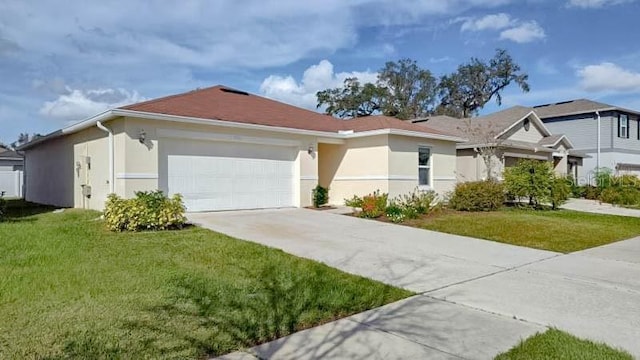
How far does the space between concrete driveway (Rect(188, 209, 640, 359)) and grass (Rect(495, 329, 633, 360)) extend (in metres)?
0.14

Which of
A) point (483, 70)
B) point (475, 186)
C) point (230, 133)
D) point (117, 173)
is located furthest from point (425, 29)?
point (483, 70)

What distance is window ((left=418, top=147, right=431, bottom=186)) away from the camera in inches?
684

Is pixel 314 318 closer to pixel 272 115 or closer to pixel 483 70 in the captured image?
pixel 272 115

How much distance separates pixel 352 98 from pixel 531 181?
28263 millimetres

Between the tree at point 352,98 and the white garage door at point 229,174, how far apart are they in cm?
2882

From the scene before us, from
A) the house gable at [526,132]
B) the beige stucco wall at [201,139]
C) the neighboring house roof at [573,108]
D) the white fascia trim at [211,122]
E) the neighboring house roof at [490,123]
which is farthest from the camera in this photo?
the neighboring house roof at [573,108]

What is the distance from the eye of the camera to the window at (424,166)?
1738 centimetres

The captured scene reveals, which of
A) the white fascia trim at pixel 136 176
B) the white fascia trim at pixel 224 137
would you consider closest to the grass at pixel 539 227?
the white fascia trim at pixel 224 137

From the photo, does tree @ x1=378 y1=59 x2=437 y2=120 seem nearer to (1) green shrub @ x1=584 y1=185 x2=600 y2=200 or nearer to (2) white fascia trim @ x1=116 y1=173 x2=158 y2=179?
(1) green shrub @ x1=584 y1=185 x2=600 y2=200

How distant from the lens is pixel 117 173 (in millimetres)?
11719

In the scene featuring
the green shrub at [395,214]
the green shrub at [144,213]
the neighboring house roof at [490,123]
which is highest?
the neighboring house roof at [490,123]

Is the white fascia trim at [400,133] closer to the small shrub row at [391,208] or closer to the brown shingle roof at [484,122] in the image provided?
the small shrub row at [391,208]

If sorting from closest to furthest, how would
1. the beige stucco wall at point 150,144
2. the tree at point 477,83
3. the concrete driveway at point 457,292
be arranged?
the concrete driveway at point 457,292 → the beige stucco wall at point 150,144 → the tree at point 477,83

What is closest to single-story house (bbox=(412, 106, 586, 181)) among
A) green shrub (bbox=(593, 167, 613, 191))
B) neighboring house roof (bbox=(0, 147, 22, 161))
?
green shrub (bbox=(593, 167, 613, 191))
